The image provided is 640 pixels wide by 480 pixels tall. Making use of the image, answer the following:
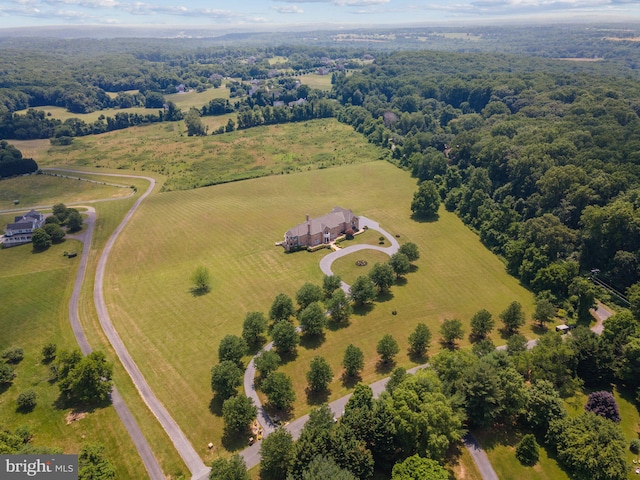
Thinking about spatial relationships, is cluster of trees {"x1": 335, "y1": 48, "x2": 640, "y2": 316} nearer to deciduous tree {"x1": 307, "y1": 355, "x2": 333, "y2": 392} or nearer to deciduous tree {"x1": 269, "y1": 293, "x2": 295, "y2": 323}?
deciduous tree {"x1": 307, "y1": 355, "x2": 333, "y2": 392}

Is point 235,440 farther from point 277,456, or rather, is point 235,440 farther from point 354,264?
point 354,264

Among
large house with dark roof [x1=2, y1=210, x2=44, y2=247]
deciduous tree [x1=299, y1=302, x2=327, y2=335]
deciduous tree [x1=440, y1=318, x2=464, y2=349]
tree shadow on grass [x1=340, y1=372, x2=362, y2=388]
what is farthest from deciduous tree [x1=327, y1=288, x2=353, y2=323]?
large house with dark roof [x1=2, y1=210, x2=44, y2=247]

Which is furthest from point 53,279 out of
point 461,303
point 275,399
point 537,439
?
point 537,439

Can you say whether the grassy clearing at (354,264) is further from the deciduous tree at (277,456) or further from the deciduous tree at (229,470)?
the deciduous tree at (229,470)

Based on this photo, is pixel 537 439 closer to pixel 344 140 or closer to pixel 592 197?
pixel 592 197

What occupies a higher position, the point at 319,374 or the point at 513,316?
the point at 319,374

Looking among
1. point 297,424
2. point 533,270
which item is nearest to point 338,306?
point 297,424
